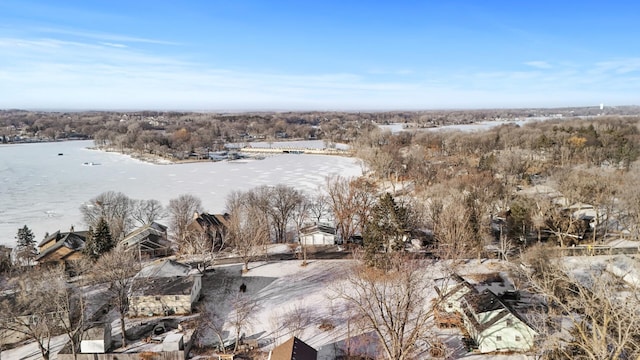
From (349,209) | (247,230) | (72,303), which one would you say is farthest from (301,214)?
(72,303)

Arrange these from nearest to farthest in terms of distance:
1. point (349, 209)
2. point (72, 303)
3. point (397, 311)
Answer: point (397, 311) → point (72, 303) → point (349, 209)

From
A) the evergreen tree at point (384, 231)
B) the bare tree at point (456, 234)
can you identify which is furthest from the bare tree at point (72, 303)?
the bare tree at point (456, 234)

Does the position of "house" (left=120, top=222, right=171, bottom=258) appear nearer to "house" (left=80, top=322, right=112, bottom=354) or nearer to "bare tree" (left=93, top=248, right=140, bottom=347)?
"bare tree" (left=93, top=248, right=140, bottom=347)

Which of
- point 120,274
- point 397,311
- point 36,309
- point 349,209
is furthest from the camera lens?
point 349,209

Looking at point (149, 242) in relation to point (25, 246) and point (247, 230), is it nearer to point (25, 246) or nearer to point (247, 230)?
point (247, 230)

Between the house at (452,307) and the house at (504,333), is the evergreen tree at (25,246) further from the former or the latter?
the house at (504,333)

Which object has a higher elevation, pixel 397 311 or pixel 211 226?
pixel 397 311

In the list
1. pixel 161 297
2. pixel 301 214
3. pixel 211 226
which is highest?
pixel 301 214
